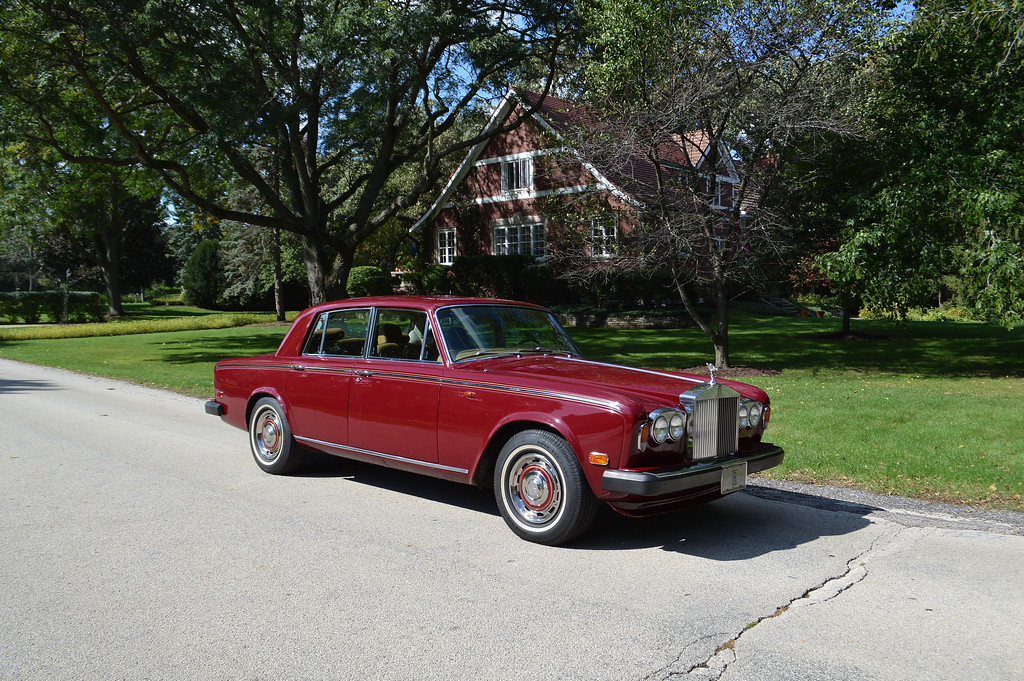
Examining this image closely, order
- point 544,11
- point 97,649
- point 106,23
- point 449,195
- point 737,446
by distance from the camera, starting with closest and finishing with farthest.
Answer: point 97,649 → point 737,446 → point 106,23 → point 544,11 → point 449,195

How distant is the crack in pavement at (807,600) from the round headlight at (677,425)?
116cm

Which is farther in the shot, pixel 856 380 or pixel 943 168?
pixel 856 380

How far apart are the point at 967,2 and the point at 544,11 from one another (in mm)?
8502

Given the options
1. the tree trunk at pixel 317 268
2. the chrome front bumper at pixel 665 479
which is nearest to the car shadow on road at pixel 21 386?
the tree trunk at pixel 317 268

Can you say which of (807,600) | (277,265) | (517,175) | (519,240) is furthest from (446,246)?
(807,600)

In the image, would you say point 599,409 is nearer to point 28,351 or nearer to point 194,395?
point 194,395

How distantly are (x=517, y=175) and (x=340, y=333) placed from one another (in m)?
26.8

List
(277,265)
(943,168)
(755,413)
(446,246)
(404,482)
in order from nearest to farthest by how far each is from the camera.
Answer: (755,413), (404,482), (943,168), (277,265), (446,246)

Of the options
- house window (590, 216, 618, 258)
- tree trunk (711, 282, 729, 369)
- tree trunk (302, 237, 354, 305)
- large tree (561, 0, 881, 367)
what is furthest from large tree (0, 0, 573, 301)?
tree trunk (711, 282, 729, 369)

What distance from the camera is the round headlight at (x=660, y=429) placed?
4.72 meters

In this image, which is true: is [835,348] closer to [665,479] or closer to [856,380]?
[856,380]

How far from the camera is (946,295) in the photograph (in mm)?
35281

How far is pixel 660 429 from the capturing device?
4.76m

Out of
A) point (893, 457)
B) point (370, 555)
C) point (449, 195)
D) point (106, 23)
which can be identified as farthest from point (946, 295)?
point (370, 555)
